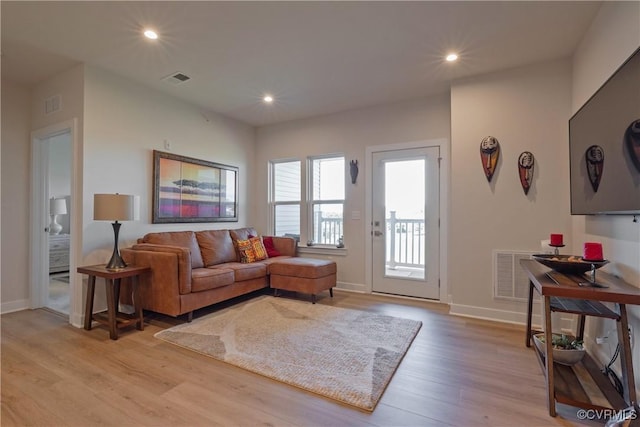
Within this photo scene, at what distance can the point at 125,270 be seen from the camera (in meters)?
2.83

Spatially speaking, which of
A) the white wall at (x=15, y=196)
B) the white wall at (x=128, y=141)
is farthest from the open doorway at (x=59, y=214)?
the white wall at (x=128, y=141)

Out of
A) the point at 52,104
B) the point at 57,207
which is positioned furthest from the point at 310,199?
the point at 57,207

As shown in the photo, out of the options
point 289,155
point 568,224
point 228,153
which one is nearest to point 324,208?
point 289,155

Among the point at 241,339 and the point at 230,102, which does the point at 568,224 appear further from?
the point at 230,102

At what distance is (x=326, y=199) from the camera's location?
4770 mm

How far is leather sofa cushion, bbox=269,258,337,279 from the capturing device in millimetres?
3734

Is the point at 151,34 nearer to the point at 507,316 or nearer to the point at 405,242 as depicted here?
the point at 405,242

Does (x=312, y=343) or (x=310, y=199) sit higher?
(x=310, y=199)

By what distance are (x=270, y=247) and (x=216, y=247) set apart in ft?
3.14

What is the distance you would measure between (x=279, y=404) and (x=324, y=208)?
3281 mm

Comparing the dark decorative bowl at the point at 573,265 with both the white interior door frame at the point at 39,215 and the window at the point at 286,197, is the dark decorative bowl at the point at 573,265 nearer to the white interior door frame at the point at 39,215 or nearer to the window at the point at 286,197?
the window at the point at 286,197

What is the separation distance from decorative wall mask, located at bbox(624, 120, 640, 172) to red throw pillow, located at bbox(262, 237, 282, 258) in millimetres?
3974

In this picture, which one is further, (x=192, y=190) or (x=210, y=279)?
(x=192, y=190)

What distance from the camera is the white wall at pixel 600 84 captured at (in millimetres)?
1808
